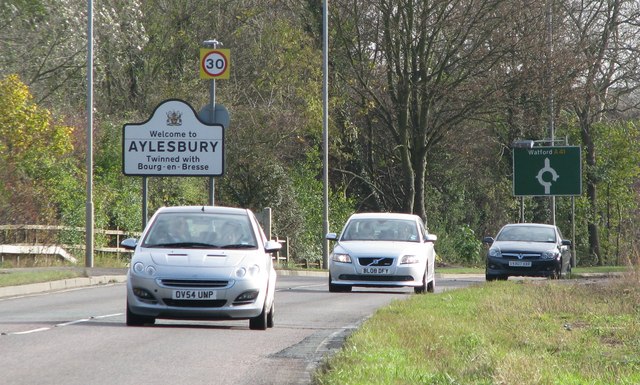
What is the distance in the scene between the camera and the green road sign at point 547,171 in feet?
148

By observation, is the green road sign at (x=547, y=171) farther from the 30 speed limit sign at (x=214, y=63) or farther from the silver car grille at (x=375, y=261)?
the silver car grille at (x=375, y=261)

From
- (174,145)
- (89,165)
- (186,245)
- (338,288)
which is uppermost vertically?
(174,145)

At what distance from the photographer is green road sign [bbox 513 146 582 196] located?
4506 centimetres

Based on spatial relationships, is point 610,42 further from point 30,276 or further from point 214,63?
point 30,276

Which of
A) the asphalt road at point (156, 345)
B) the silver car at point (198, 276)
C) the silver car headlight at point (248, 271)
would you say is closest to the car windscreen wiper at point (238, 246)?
the silver car at point (198, 276)

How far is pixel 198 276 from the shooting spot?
52.1ft

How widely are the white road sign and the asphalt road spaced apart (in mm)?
11193

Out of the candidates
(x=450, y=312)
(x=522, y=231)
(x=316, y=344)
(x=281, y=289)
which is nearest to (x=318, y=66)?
(x=522, y=231)

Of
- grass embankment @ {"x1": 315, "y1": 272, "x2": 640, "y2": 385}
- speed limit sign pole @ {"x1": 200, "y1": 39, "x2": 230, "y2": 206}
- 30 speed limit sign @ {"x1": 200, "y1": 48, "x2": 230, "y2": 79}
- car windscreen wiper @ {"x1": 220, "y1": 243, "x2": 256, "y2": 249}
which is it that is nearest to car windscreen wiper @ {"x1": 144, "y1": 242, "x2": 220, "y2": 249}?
car windscreen wiper @ {"x1": 220, "y1": 243, "x2": 256, "y2": 249}

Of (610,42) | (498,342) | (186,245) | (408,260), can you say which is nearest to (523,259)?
(408,260)

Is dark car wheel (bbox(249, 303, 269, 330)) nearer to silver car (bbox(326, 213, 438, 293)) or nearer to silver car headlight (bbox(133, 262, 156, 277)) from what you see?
silver car headlight (bbox(133, 262, 156, 277))

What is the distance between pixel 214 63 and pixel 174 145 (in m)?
3.08

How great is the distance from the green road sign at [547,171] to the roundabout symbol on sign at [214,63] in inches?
499

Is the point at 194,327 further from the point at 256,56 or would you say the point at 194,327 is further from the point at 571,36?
the point at 571,36
